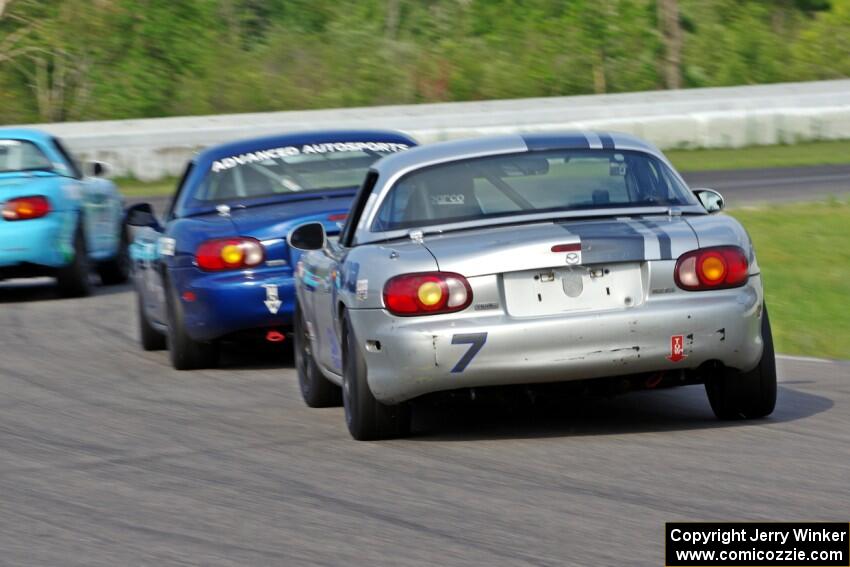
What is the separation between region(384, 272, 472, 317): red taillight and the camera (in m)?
6.82

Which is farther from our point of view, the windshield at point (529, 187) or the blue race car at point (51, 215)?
the blue race car at point (51, 215)

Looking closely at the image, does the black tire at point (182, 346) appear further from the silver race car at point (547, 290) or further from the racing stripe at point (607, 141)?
the racing stripe at point (607, 141)

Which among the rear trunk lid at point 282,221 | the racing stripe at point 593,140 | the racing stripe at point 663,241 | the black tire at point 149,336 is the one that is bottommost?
the black tire at point 149,336

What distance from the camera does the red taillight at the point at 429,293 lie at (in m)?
6.82

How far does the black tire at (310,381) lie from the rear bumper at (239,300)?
0.82m

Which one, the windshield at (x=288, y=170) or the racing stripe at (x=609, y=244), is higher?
the racing stripe at (x=609, y=244)

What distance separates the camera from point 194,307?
10047 millimetres

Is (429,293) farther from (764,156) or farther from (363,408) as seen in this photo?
(764,156)

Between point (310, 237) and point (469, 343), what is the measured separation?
74.3 inches

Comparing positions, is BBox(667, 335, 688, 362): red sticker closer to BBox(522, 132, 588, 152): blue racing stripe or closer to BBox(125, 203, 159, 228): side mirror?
BBox(522, 132, 588, 152): blue racing stripe

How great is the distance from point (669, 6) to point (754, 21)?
4.80 meters

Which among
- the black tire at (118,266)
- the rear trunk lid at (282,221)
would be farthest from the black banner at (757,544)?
the black tire at (118,266)

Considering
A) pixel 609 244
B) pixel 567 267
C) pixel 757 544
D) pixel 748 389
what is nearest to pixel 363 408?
pixel 567 267

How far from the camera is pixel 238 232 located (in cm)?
985
